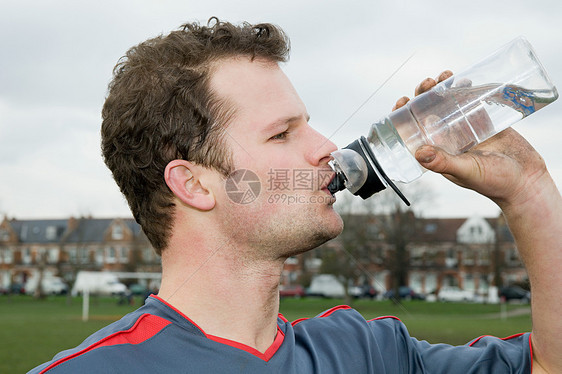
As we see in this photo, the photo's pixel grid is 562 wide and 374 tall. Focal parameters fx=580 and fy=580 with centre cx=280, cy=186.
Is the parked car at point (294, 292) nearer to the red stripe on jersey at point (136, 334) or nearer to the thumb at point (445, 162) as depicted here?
the red stripe on jersey at point (136, 334)

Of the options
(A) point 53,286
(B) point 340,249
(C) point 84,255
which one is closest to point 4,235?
(C) point 84,255

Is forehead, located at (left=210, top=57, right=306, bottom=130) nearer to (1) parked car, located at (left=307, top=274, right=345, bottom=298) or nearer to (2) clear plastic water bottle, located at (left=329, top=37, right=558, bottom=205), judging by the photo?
(2) clear plastic water bottle, located at (left=329, top=37, right=558, bottom=205)

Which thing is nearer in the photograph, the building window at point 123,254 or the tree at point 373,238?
the tree at point 373,238

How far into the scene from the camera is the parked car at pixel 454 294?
4969cm

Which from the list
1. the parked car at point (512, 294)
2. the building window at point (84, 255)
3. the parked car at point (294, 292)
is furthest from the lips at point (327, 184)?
the building window at point (84, 255)

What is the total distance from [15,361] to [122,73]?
42.6 feet

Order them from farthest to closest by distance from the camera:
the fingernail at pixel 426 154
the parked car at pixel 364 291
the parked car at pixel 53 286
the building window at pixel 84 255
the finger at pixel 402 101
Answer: the building window at pixel 84 255 < the parked car at pixel 53 286 < the parked car at pixel 364 291 < the finger at pixel 402 101 < the fingernail at pixel 426 154

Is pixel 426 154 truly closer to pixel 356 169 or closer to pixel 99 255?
pixel 356 169

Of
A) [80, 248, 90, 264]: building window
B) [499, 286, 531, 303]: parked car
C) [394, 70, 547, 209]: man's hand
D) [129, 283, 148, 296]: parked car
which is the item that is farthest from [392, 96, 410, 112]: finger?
[80, 248, 90, 264]: building window

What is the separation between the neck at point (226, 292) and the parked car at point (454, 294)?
4990 centimetres

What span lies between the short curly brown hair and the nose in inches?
12.0

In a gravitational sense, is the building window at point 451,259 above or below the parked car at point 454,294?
above

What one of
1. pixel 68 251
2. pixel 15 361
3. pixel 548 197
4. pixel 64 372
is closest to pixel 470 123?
pixel 548 197

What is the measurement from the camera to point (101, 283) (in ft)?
174
